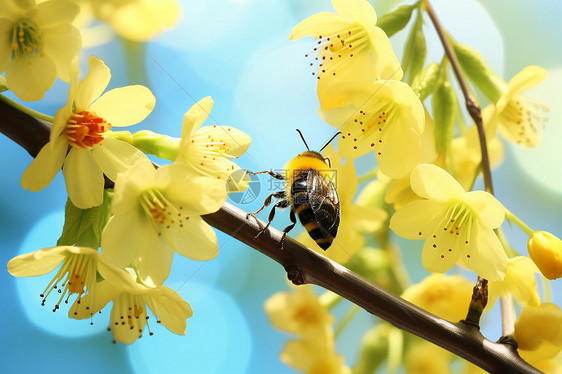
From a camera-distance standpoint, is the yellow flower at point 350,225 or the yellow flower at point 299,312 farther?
the yellow flower at point 299,312

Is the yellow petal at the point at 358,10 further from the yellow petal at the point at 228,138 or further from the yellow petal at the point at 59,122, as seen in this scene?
the yellow petal at the point at 59,122

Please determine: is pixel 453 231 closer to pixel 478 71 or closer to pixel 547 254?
pixel 547 254

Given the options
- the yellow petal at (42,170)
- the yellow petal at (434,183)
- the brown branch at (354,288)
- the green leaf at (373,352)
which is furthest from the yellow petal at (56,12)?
the green leaf at (373,352)

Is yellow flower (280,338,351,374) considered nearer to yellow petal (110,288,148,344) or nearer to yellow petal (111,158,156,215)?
yellow petal (110,288,148,344)

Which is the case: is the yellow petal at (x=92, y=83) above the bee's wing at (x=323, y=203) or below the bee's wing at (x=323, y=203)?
above

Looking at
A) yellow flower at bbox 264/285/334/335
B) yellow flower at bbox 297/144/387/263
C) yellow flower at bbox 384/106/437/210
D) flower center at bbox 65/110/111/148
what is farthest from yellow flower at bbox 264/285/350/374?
flower center at bbox 65/110/111/148

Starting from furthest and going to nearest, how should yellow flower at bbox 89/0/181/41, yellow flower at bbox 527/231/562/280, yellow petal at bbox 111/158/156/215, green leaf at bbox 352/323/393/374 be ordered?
yellow flower at bbox 89/0/181/41 → green leaf at bbox 352/323/393/374 → yellow flower at bbox 527/231/562/280 → yellow petal at bbox 111/158/156/215

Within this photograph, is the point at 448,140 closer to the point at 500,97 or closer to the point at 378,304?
the point at 500,97
